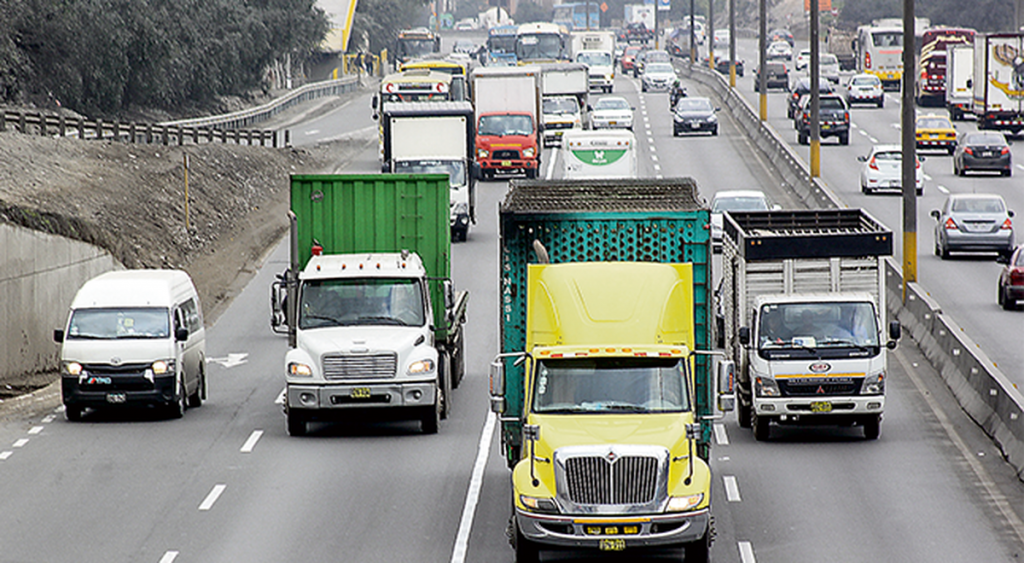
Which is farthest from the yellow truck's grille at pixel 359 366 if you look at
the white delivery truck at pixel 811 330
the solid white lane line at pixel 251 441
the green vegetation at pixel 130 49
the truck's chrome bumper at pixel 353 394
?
Result: the green vegetation at pixel 130 49

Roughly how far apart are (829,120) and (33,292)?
39.5 m

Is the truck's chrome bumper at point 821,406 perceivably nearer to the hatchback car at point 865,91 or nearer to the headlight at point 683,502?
the headlight at point 683,502

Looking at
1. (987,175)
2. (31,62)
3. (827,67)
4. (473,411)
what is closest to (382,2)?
(827,67)

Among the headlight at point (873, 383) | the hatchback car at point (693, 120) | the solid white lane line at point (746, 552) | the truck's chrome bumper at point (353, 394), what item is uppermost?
the hatchback car at point (693, 120)

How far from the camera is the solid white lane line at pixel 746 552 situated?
15695mm

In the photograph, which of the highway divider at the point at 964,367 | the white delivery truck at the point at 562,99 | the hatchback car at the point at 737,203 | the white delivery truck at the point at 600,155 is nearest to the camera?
the highway divider at the point at 964,367

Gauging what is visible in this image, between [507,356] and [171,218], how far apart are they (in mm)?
30400

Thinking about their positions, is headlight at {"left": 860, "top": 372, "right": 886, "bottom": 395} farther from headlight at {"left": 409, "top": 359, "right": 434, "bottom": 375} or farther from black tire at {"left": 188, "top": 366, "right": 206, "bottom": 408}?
black tire at {"left": 188, "top": 366, "right": 206, "bottom": 408}

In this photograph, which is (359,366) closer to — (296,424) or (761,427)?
(296,424)

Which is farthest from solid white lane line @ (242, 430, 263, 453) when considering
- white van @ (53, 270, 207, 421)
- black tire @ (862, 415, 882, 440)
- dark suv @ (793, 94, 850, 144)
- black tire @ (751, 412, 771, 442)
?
dark suv @ (793, 94, 850, 144)

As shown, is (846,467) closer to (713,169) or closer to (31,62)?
(713,169)

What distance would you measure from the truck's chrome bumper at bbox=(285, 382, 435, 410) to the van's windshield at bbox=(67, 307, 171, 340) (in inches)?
133

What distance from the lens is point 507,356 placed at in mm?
16812

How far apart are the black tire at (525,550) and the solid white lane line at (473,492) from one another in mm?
1062
